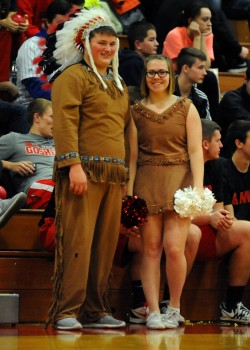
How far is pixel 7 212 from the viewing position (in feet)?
21.0

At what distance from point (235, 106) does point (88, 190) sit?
2.93 m

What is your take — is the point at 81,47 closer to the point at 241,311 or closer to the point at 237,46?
the point at 241,311

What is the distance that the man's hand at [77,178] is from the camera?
237 inches

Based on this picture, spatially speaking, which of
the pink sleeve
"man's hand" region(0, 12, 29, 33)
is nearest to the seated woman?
the pink sleeve

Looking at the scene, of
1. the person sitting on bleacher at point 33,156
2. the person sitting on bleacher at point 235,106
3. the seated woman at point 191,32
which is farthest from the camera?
the seated woman at point 191,32

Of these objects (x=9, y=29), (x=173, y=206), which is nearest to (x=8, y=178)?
(x=173, y=206)

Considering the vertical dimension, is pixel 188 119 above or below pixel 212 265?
above

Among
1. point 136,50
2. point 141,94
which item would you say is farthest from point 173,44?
point 141,94

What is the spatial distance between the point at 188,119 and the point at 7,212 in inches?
44.7

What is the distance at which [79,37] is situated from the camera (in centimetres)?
635

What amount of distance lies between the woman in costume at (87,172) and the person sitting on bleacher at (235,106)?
2.55m

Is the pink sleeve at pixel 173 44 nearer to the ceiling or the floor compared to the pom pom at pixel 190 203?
nearer to the ceiling

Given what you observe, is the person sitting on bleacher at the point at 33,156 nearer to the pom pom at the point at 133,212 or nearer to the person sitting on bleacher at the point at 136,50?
the pom pom at the point at 133,212

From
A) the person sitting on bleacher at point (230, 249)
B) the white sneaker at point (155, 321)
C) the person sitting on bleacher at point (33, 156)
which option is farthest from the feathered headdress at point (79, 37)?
the white sneaker at point (155, 321)
